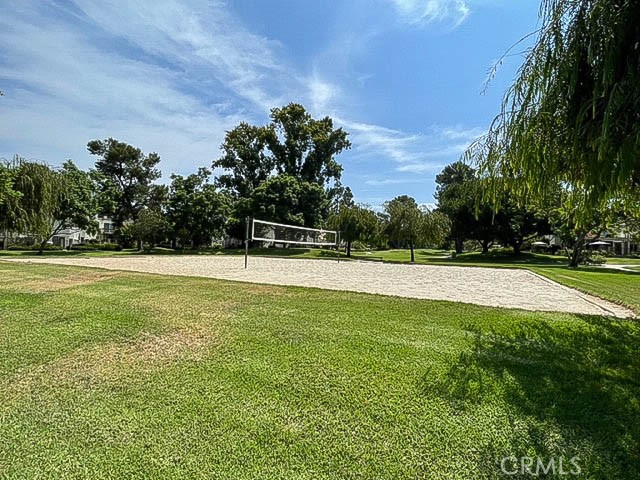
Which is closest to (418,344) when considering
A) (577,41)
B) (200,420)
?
(200,420)

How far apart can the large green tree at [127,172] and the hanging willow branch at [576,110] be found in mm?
42217

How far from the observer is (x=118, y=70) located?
431 inches

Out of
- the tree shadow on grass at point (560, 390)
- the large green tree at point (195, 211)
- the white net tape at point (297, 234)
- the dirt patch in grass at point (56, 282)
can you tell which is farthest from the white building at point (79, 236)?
the tree shadow on grass at point (560, 390)

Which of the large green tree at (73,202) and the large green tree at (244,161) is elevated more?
the large green tree at (244,161)

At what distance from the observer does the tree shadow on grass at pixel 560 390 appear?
2.03m

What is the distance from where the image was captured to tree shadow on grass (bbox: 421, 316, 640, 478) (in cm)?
203

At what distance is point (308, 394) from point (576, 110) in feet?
9.70

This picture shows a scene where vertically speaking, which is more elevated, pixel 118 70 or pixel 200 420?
pixel 118 70

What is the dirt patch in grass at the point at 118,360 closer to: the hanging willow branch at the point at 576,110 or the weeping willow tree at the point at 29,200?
the hanging willow branch at the point at 576,110

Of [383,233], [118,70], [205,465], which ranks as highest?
[118,70]

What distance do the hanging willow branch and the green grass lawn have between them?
1.58m

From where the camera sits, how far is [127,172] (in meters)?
40.4

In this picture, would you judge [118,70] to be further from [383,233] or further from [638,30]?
[383,233]

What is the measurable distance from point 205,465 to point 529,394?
2347 millimetres
